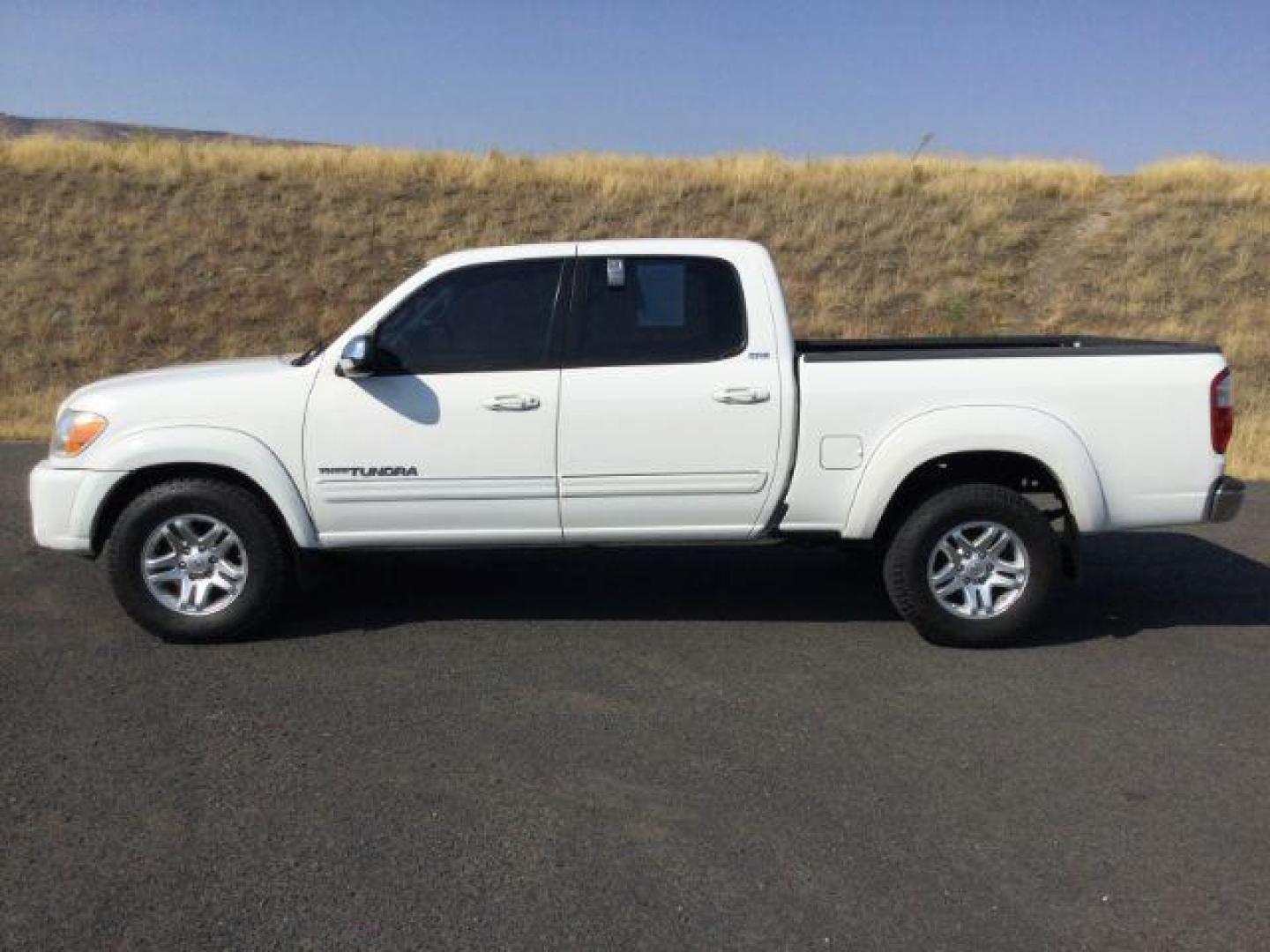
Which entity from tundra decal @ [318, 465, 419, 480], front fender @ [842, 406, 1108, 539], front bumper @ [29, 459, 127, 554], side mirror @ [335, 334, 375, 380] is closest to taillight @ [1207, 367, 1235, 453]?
front fender @ [842, 406, 1108, 539]

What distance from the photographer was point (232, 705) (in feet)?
16.8

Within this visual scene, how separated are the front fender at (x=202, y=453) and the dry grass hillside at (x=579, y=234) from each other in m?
12.6

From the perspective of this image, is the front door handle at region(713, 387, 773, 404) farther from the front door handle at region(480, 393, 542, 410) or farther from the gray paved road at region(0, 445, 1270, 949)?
the gray paved road at region(0, 445, 1270, 949)

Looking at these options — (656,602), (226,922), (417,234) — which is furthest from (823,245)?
(226,922)

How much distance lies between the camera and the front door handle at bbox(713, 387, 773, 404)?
583 centimetres

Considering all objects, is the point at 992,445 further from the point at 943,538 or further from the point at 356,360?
the point at 356,360

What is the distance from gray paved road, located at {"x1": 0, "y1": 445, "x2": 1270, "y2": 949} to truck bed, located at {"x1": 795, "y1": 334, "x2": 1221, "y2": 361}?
1395 millimetres

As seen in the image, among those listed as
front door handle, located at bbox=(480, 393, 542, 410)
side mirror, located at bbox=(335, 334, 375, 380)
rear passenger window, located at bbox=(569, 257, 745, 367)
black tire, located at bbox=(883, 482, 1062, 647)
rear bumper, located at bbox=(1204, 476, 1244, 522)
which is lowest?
black tire, located at bbox=(883, 482, 1062, 647)

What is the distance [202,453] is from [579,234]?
18.4 meters

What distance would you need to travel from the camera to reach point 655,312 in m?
6.03

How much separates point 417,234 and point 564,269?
59.5 ft

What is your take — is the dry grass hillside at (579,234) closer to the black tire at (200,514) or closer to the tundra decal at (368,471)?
the black tire at (200,514)

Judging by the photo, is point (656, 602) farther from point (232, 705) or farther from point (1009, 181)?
point (1009, 181)

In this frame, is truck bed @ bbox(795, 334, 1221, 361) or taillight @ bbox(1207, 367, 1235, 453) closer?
taillight @ bbox(1207, 367, 1235, 453)
